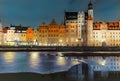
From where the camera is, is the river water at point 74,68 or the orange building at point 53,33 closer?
the river water at point 74,68

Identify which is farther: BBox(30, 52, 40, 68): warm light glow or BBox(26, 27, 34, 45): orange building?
BBox(26, 27, 34, 45): orange building

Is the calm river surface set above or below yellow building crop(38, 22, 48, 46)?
below

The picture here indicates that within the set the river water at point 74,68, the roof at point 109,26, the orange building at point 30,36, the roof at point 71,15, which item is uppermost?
the roof at point 71,15

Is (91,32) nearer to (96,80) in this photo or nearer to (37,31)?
(37,31)

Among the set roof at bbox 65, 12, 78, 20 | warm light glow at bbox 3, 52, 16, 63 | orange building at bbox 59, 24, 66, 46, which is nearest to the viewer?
warm light glow at bbox 3, 52, 16, 63

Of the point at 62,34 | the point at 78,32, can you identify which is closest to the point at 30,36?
the point at 62,34

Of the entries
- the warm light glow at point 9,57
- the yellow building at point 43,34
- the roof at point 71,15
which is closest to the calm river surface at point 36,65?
the warm light glow at point 9,57

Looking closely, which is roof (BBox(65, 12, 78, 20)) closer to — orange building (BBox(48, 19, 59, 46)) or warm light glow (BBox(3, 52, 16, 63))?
orange building (BBox(48, 19, 59, 46))

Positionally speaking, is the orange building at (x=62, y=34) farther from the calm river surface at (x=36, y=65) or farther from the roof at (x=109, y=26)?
the calm river surface at (x=36, y=65)

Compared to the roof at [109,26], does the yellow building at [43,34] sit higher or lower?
lower

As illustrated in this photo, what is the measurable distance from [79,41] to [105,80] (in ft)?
264

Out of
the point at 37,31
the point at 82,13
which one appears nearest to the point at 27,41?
the point at 37,31

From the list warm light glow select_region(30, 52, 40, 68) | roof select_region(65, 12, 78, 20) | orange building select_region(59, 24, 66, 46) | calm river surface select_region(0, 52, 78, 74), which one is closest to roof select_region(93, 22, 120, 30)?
roof select_region(65, 12, 78, 20)

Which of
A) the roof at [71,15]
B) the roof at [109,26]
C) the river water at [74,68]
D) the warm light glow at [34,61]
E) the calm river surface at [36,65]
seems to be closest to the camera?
the river water at [74,68]
